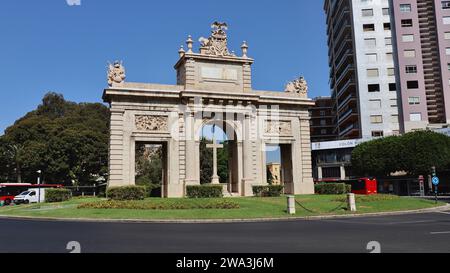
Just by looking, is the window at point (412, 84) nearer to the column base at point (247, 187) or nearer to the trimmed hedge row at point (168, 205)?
the column base at point (247, 187)

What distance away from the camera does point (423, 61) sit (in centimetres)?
6894

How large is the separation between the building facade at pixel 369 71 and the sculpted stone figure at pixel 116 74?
46078 mm

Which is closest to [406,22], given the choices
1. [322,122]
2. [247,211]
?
[322,122]

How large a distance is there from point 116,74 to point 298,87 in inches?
775

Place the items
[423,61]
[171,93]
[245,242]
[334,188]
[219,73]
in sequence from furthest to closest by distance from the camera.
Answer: [423,61], [219,73], [334,188], [171,93], [245,242]

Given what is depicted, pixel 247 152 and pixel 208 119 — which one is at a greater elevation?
pixel 208 119

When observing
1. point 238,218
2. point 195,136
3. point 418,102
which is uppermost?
point 418,102

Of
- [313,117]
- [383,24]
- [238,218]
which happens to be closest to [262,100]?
[238,218]

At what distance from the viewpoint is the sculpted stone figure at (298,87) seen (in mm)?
44031

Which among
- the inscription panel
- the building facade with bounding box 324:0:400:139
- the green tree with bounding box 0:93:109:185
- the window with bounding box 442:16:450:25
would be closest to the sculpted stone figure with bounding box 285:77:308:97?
the inscription panel

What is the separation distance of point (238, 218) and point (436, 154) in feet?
139

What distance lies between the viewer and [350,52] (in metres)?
74.6

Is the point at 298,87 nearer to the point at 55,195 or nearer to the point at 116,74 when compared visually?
the point at 116,74

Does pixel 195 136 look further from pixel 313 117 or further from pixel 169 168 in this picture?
pixel 313 117
